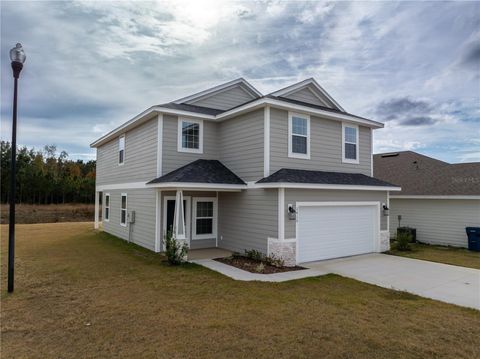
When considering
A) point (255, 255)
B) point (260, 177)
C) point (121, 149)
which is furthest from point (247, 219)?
point (121, 149)

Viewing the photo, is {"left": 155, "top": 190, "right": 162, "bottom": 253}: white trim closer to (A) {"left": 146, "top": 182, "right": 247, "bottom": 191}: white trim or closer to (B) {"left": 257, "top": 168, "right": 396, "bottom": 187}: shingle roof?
(A) {"left": 146, "top": 182, "right": 247, "bottom": 191}: white trim

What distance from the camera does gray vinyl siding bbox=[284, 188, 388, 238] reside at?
9.91 m

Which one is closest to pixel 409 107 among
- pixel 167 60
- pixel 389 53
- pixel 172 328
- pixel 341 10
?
pixel 389 53

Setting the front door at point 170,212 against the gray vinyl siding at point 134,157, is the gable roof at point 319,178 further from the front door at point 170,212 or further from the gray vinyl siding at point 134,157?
the gray vinyl siding at point 134,157

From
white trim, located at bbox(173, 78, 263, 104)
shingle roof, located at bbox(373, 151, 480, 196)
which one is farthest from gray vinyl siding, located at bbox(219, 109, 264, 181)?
shingle roof, located at bbox(373, 151, 480, 196)

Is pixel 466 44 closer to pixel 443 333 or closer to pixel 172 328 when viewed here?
pixel 443 333

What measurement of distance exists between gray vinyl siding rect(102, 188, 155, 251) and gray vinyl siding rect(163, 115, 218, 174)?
123cm

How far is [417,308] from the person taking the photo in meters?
6.11

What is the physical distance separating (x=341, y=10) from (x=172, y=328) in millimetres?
10776

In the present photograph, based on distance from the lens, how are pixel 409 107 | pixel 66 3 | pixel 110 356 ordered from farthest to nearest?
pixel 409 107 → pixel 66 3 → pixel 110 356

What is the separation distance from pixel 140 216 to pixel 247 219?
15.8 ft

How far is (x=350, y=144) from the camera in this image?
13.1 meters

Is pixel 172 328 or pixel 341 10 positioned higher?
pixel 341 10

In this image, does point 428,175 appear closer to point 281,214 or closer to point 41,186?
point 281,214
